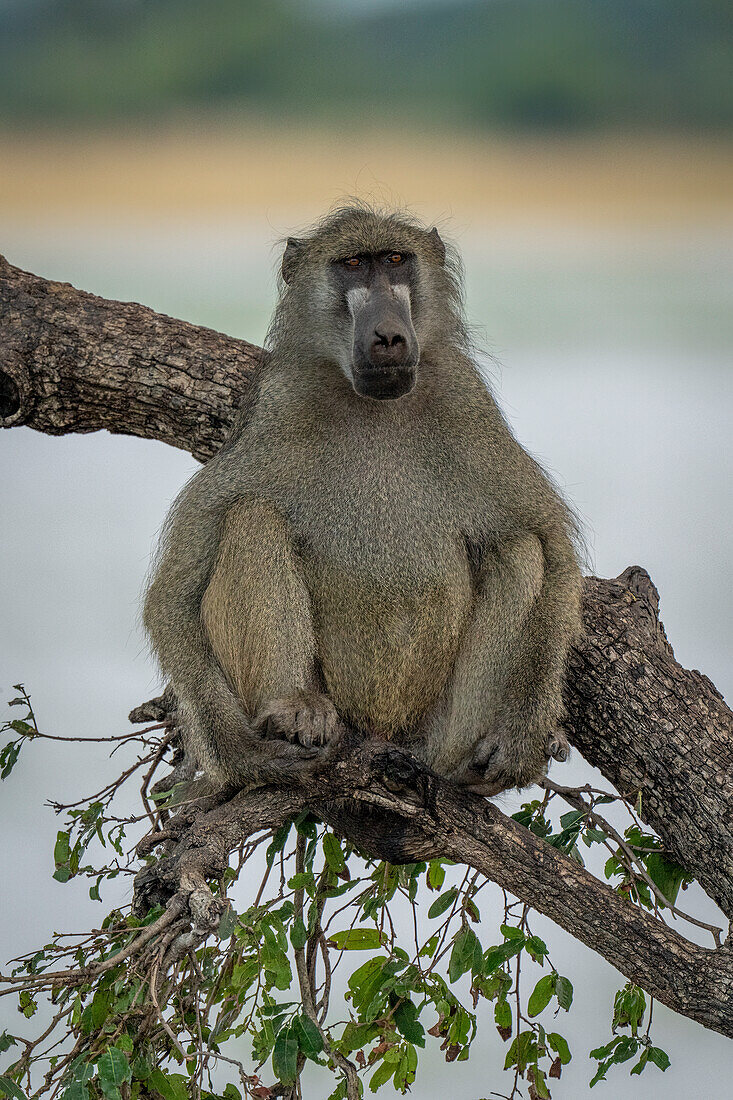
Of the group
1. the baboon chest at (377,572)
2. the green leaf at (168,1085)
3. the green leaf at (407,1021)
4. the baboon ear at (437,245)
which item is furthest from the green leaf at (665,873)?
the baboon ear at (437,245)

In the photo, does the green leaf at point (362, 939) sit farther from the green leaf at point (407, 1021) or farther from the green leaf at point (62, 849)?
the green leaf at point (62, 849)

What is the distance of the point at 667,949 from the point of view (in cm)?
297

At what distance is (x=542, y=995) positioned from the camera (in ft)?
10.4

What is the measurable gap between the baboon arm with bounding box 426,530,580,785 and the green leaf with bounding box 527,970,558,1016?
1.71ft

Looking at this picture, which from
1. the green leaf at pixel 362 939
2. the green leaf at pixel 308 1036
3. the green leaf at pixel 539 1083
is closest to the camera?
the green leaf at pixel 308 1036

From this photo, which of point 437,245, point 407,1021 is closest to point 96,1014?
point 407,1021

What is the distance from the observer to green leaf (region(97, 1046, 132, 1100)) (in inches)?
98.7

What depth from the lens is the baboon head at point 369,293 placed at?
300 cm

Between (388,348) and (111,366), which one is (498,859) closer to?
(388,348)

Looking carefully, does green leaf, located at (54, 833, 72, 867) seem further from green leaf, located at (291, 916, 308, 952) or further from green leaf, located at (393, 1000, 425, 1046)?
green leaf, located at (393, 1000, 425, 1046)

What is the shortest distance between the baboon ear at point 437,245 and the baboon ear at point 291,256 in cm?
36

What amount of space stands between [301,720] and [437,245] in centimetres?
136

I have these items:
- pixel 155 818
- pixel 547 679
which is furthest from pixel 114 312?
pixel 547 679

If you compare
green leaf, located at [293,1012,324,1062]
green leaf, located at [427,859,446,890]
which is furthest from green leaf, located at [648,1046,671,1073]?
green leaf, located at [293,1012,324,1062]
